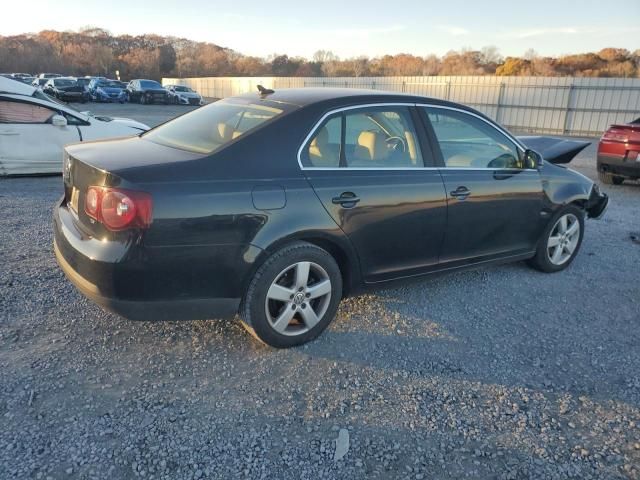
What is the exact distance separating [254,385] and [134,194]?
4.13 feet

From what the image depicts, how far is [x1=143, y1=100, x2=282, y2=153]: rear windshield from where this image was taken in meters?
3.11

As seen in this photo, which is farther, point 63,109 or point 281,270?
point 63,109

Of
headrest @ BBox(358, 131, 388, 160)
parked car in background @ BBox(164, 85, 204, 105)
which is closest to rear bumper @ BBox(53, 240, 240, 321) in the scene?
headrest @ BBox(358, 131, 388, 160)

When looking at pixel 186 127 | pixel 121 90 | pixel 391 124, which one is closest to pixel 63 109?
pixel 186 127

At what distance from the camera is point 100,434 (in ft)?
7.75

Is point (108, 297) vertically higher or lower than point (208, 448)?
higher

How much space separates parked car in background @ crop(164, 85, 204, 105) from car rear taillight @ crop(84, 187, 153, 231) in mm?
35558

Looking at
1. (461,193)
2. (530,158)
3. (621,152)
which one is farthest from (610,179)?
(461,193)

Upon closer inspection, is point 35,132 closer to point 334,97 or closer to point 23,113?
point 23,113

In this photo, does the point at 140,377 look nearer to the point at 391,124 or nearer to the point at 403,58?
the point at 391,124

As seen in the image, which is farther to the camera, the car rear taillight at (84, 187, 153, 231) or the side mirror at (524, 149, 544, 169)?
the side mirror at (524, 149, 544, 169)

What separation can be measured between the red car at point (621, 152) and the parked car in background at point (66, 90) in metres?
31.1

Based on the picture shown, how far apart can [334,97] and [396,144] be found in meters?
0.58

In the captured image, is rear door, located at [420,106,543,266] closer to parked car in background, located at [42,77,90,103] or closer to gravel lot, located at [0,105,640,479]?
gravel lot, located at [0,105,640,479]
